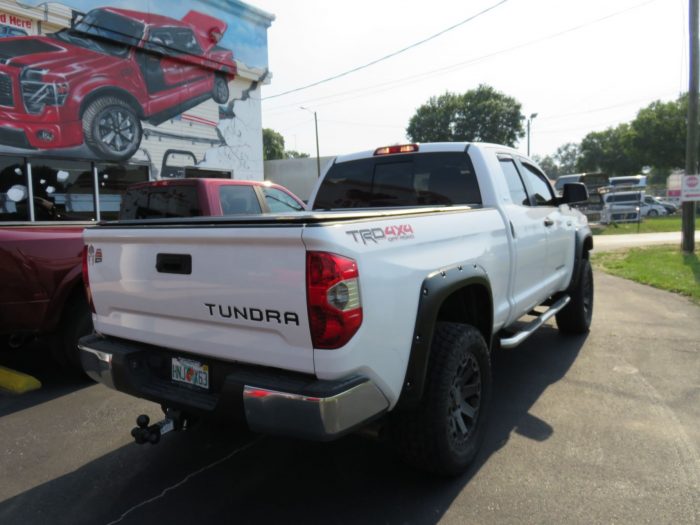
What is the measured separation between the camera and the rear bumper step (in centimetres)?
213

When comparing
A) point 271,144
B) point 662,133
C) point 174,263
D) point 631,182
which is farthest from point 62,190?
point 271,144

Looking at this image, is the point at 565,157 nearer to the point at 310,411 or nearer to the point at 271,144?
the point at 271,144

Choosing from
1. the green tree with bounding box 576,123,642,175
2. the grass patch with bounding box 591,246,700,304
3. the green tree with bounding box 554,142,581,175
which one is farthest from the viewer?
the green tree with bounding box 554,142,581,175

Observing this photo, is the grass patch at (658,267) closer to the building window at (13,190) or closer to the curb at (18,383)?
the curb at (18,383)

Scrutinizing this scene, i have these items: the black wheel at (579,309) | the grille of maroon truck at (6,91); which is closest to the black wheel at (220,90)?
the grille of maroon truck at (6,91)

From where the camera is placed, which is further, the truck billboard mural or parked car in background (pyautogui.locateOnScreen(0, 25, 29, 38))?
the truck billboard mural

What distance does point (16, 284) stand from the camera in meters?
4.27

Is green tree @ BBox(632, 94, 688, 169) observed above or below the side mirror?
above

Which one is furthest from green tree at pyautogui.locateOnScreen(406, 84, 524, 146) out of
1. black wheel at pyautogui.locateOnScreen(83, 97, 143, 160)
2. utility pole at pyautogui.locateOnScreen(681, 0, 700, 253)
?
black wheel at pyautogui.locateOnScreen(83, 97, 143, 160)

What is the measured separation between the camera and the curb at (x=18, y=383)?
4.56 m

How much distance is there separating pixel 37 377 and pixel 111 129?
7.99 metres

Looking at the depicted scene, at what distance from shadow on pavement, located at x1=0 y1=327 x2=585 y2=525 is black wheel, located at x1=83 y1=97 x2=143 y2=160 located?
368 inches

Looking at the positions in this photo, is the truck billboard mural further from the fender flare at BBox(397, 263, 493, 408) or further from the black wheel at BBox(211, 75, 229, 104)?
the fender flare at BBox(397, 263, 493, 408)

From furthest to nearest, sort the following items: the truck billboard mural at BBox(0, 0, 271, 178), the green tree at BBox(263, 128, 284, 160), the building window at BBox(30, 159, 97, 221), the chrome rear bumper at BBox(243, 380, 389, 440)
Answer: the green tree at BBox(263, 128, 284, 160)
the building window at BBox(30, 159, 97, 221)
the truck billboard mural at BBox(0, 0, 271, 178)
the chrome rear bumper at BBox(243, 380, 389, 440)
